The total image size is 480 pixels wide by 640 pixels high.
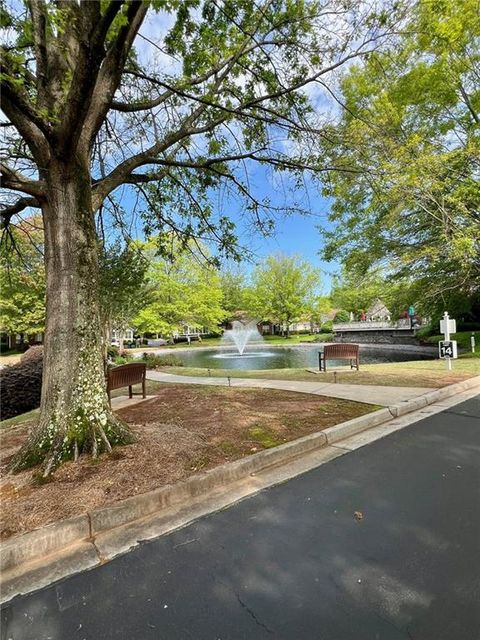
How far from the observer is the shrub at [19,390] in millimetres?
8422

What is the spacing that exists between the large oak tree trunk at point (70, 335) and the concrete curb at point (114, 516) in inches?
41.8

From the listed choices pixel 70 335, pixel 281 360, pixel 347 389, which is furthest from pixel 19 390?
pixel 281 360

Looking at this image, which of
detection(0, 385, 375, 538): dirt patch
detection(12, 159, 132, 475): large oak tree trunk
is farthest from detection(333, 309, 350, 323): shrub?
detection(12, 159, 132, 475): large oak tree trunk

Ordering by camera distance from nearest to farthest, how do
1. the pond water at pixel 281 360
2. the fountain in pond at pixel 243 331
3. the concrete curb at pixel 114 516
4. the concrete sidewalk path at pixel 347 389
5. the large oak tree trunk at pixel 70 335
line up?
the concrete curb at pixel 114 516, the large oak tree trunk at pixel 70 335, the concrete sidewalk path at pixel 347 389, the pond water at pixel 281 360, the fountain in pond at pixel 243 331

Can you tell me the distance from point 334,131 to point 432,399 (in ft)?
17.4

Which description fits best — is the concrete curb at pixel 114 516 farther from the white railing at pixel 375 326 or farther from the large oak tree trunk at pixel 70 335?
the white railing at pixel 375 326

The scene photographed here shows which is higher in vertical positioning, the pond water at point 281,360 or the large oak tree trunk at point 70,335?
the large oak tree trunk at point 70,335

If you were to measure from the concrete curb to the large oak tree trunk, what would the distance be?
1.06 meters

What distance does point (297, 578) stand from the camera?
2.20 m

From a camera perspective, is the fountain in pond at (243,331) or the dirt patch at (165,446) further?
the fountain in pond at (243,331)

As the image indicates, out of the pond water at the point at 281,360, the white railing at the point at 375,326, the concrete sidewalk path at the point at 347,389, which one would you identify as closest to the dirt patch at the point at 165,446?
the concrete sidewalk path at the point at 347,389

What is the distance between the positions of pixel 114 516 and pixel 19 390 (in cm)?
750

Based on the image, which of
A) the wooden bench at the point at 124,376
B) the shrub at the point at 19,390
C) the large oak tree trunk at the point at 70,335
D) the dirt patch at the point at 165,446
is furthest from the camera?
the shrub at the point at 19,390

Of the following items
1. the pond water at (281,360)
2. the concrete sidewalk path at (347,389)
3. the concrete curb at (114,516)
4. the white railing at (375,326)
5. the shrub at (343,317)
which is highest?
the shrub at (343,317)
